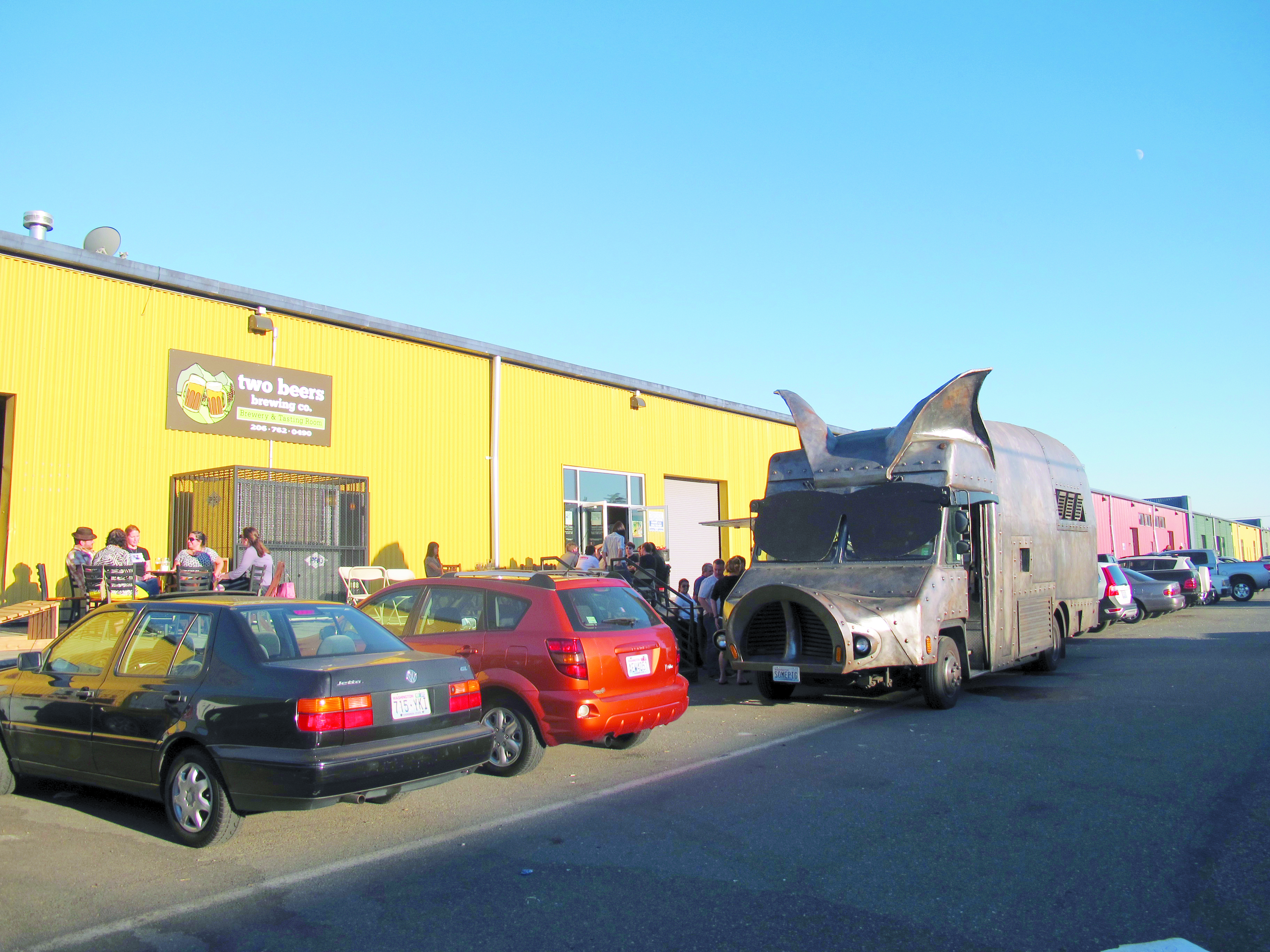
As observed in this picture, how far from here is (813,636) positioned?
953cm

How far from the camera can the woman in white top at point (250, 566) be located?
1262 cm

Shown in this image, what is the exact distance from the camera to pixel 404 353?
18.8m

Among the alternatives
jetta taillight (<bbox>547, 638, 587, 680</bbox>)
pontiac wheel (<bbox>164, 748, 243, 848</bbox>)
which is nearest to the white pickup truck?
jetta taillight (<bbox>547, 638, 587, 680</bbox>)

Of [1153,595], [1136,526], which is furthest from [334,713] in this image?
[1136,526]

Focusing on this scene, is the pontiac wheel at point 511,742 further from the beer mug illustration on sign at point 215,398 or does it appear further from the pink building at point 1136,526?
the pink building at point 1136,526

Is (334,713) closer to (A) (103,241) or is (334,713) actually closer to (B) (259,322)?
(B) (259,322)

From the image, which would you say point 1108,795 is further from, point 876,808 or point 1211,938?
point 1211,938

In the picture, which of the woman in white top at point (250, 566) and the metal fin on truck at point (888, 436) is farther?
the woman in white top at point (250, 566)

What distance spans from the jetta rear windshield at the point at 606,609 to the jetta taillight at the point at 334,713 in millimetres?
2156

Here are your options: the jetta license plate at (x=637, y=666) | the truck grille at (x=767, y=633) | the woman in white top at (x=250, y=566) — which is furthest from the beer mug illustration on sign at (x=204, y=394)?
the jetta license plate at (x=637, y=666)

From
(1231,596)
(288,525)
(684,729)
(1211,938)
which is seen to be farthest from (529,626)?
(1231,596)

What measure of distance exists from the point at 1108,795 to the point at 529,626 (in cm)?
426

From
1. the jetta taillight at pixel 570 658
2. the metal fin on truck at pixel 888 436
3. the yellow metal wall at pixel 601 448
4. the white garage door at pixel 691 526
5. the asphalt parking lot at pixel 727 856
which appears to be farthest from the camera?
the white garage door at pixel 691 526

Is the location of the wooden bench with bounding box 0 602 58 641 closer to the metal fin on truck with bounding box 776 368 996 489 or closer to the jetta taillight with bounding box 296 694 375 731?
the jetta taillight with bounding box 296 694 375 731
